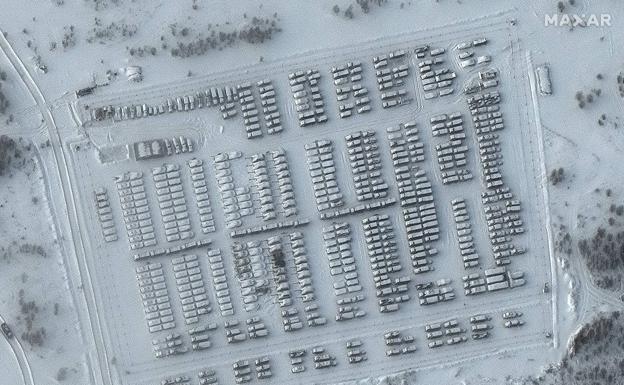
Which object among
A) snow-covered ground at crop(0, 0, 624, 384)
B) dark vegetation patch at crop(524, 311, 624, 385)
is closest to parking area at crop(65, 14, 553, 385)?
snow-covered ground at crop(0, 0, 624, 384)

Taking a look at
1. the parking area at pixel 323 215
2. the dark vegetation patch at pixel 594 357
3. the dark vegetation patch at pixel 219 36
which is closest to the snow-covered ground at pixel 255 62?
the dark vegetation patch at pixel 219 36

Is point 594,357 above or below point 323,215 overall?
below

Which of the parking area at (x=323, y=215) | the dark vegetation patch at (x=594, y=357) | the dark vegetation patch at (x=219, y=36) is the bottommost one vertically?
the dark vegetation patch at (x=594, y=357)

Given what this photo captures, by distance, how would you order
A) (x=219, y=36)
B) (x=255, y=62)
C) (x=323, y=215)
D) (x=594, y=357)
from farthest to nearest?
(x=255, y=62) → (x=219, y=36) → (x=323, y=215) → (x=594, y=357)

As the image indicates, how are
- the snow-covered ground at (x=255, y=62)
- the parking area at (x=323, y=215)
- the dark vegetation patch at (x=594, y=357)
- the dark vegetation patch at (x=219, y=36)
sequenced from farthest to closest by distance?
the dark vegetation patch at (x=219, y=36), the parking area at (x=323, y=215), the snow-covered ground at (x=255, y=62), the dark vegetation patch at (x=594, y=357)

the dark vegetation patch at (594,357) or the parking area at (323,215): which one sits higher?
the parking area at (323,215)

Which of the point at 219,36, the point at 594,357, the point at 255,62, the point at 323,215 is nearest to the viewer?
the point at 594,357

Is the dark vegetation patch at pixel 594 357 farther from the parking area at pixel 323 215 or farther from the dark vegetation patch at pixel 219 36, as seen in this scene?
the dark vegetation patch at pixel 219 36

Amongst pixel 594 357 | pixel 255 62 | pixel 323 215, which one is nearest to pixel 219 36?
pixel 255 62

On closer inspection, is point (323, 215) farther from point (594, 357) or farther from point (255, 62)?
point (594, 357)

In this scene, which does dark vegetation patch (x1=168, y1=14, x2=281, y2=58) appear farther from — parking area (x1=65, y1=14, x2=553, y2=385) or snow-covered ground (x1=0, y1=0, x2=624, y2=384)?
parking area (x1=65, y1=14, x2=553, y2=385)
